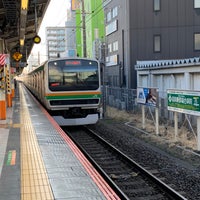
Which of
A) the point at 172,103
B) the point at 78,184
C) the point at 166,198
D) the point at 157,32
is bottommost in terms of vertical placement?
the point at 166,198

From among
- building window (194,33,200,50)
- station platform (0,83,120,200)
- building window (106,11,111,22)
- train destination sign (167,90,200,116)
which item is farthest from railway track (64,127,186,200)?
building window (106,11,111,22)

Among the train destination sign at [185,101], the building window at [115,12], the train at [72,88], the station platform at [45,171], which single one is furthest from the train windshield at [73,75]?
the building window at [115,12]

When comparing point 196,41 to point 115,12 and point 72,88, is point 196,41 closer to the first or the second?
point 115,12

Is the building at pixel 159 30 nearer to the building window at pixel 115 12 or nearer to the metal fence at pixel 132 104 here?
the metal fence at pixel 132 104

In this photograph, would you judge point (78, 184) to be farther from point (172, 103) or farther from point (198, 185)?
point (172, 103)

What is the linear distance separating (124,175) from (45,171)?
2.76m

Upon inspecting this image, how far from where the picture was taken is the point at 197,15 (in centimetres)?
2595

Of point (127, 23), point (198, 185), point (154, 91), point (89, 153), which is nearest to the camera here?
point (198, 185)

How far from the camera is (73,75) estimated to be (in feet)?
51.2

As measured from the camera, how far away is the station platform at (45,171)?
5.62 metres

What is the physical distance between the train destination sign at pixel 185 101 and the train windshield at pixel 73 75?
403cm

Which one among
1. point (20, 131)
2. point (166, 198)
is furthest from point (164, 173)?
point (20, 131)

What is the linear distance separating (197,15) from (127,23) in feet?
15.9

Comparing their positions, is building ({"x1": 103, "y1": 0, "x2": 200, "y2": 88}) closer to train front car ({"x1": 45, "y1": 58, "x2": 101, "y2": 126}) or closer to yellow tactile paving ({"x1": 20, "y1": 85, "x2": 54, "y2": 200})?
train front car ({"x1": 45, "y1": 58, "x2": 101, "y2": 126})
